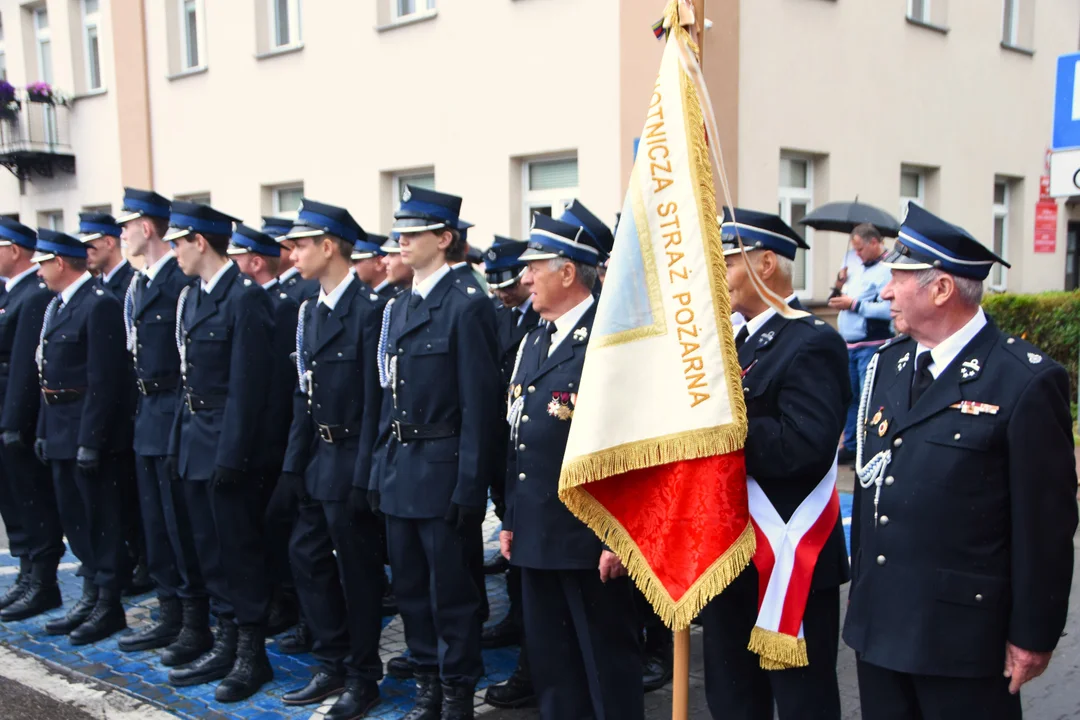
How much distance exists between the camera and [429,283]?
4.32 meters

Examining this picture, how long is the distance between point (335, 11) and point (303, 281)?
7255 mm

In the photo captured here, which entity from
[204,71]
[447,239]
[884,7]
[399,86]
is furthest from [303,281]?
[204,71]

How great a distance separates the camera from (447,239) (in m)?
4.42

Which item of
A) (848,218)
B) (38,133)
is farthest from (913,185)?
(38,133)

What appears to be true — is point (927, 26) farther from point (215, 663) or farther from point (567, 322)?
point (215, 663)

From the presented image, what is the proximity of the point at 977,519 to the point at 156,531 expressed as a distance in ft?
13.6

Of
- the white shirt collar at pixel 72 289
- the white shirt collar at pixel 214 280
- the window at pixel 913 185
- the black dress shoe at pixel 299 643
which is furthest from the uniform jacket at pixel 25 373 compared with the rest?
the window at pixel 913 185

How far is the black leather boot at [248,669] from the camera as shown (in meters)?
4.67

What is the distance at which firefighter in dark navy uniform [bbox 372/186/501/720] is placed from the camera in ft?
13.5

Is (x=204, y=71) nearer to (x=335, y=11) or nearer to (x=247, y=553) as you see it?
(x=335, y=11)

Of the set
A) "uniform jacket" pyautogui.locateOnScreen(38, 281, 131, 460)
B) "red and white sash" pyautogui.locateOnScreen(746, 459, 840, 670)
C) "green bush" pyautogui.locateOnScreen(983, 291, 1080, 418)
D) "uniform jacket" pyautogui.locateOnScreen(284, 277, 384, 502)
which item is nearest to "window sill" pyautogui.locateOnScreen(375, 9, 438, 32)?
"green bush" pyautogui.locateOnScreen(983, 291, 1080, 418)

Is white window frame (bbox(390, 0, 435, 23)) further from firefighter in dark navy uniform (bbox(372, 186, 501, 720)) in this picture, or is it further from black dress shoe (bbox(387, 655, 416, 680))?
black dress shoe (bbox(387, 655, 416, 680))

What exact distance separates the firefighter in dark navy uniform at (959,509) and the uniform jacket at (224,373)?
3.01 meters

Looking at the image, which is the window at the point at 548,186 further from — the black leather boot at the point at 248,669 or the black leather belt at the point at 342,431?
the black leather boot at the point at 248,669
